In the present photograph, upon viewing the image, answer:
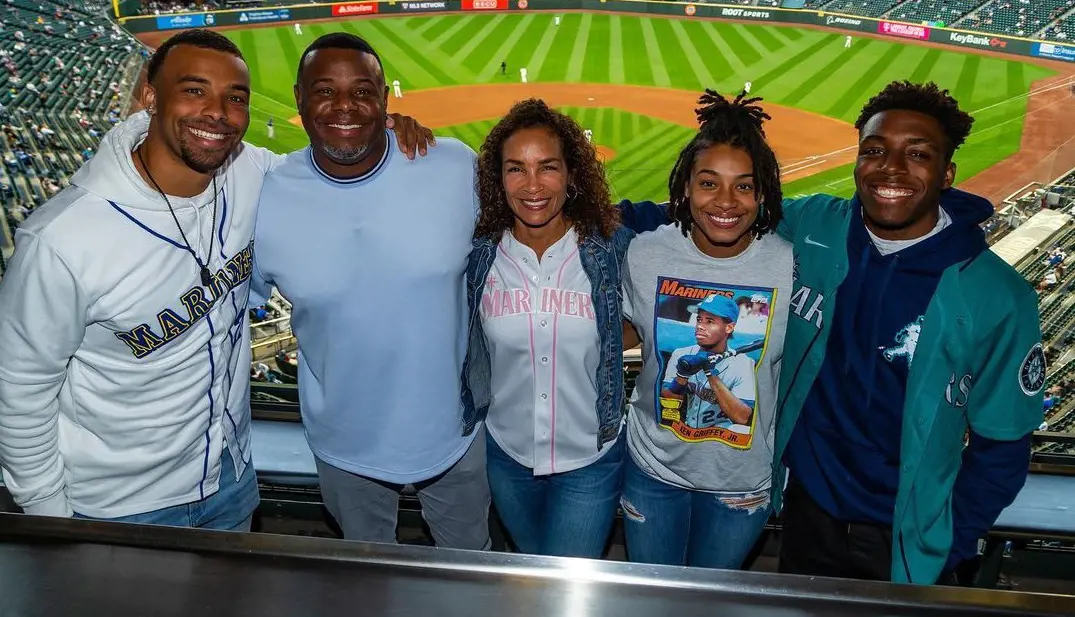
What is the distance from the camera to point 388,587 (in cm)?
104

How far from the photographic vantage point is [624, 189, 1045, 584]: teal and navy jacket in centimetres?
192

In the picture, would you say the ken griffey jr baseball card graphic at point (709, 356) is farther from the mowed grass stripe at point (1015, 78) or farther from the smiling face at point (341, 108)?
the mowed grass stripe at point (1015, 78)

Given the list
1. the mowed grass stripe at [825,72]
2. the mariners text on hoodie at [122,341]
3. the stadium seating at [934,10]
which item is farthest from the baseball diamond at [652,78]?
the mariners text on hoodie at [122,341]

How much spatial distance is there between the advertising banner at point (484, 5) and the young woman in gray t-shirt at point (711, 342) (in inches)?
1137

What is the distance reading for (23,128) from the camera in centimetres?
1558

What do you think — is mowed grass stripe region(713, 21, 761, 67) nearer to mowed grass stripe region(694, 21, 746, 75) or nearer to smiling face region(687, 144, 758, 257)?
mowed grass stripe region(694, 21, 746, 75)

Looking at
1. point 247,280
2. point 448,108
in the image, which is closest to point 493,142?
point 247,280

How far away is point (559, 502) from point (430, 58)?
24227 mm

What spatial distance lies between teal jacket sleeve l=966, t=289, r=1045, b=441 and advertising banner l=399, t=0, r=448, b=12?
97.3ft

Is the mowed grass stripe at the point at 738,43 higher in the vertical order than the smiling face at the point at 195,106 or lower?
higher

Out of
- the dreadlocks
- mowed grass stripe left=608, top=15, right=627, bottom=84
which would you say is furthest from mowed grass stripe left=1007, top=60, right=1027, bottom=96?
the dreadlocks

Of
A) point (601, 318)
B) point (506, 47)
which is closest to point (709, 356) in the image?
point (601, 318)

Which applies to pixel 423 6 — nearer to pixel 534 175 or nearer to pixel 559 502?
pixel 534 175

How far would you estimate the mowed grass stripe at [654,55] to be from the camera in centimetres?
2247
